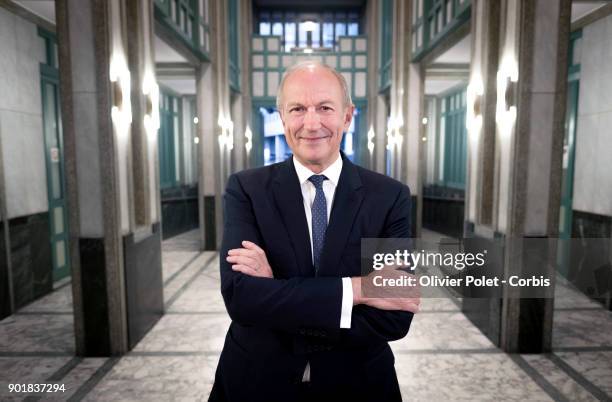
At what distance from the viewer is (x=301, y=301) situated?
1.38 m

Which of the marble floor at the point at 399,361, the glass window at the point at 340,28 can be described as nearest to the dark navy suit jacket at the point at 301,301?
the marble floor at the point at 399,361

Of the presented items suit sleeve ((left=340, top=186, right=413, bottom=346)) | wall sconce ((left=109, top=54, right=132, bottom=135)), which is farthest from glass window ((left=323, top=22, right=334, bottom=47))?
suit sleeve ((left=340, top=186, right=413, bottom=346))

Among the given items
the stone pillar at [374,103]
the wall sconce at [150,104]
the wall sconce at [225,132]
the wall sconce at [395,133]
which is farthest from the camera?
the stone pillar at [374,103]

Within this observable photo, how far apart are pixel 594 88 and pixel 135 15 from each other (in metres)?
5.38

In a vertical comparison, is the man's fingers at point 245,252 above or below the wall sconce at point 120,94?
below

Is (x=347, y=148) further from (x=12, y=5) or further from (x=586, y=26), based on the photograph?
(x=12, y=5)

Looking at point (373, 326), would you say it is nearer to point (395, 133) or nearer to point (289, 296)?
point (289, 296)

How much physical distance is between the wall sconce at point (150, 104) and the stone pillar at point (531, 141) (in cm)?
342

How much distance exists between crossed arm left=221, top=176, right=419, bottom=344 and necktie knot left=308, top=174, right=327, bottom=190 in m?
0.26

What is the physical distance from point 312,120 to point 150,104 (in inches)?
137

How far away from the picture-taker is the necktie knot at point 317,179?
61.3 inches

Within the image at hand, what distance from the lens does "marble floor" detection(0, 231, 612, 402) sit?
10.1ft

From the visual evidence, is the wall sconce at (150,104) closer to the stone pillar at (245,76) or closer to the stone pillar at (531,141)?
the stone pillar at (531,141)

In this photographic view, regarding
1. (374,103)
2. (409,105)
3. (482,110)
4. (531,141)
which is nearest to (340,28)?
(374,103)
